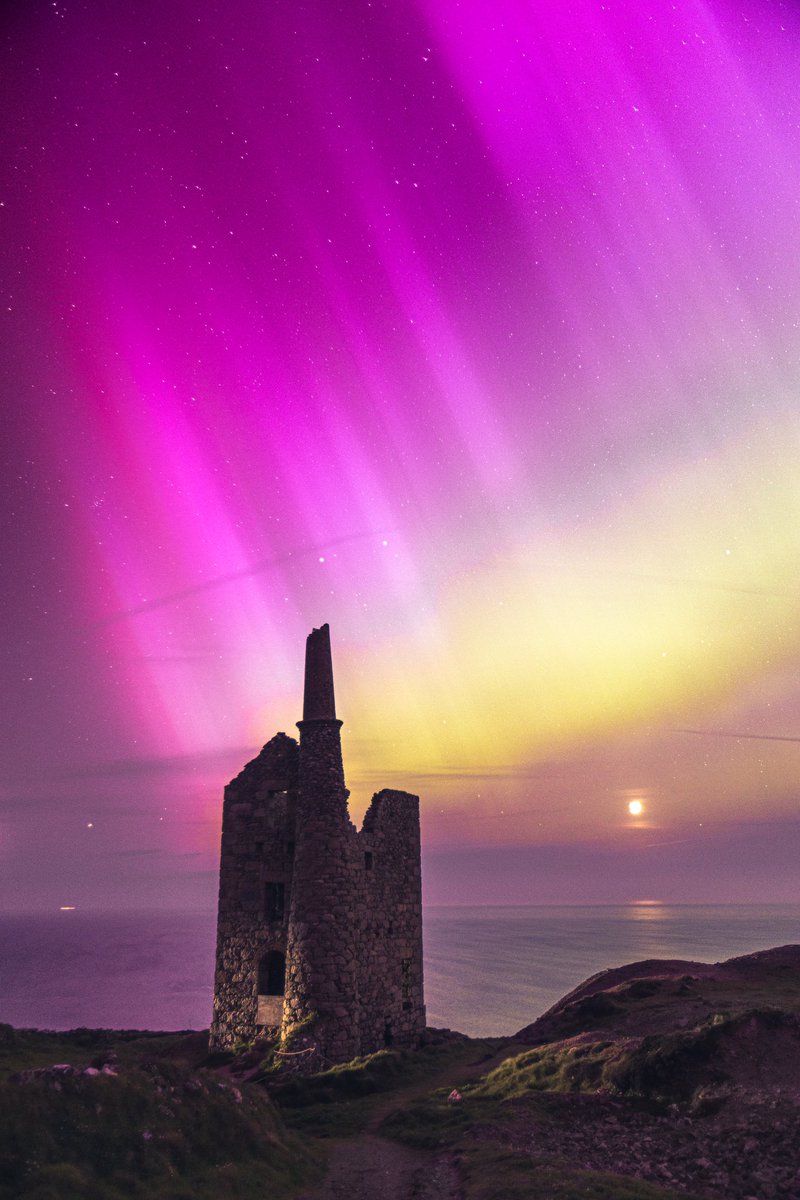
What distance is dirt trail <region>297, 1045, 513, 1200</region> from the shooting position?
55.2 feet

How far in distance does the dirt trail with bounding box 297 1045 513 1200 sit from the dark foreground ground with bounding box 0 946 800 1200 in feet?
0.23

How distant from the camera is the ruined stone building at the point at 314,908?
30.2m

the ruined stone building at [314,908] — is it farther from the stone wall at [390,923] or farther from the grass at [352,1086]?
the grass at [352,1086]

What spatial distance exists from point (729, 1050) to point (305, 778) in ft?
57.6

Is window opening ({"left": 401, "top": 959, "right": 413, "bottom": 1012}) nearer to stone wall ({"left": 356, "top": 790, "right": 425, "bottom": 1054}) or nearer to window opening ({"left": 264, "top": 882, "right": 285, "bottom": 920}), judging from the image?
stone wall ({"left": 356, "top": 790, "right": 425, "bottom": 1054})

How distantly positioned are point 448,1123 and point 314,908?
10450mm

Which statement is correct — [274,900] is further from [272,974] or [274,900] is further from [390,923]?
[390,923]

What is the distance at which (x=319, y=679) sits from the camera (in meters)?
34.2

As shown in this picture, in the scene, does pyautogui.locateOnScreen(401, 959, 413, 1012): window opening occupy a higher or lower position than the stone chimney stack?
lower

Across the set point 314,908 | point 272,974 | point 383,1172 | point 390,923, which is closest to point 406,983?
point 390,923

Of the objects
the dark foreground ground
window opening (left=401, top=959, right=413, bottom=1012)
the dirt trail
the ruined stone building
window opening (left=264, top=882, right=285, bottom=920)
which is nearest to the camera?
the dark foreground ground

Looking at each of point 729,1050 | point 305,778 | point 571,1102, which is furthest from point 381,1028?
point 729,1050

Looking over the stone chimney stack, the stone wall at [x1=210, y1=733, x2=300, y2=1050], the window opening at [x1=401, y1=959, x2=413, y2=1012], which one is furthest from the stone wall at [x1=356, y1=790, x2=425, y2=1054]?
the stone chimney stack

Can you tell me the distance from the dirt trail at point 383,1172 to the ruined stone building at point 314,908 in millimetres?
6866
